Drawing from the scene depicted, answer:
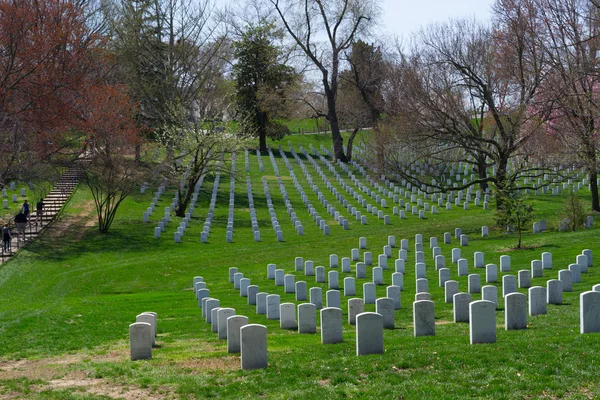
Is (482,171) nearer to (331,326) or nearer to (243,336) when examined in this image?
(331,326)

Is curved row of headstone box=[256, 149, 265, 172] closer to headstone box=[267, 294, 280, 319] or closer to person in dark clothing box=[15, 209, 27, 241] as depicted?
person in dark clothing box=[15, 209, 27, 241]

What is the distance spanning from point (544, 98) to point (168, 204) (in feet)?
71.5

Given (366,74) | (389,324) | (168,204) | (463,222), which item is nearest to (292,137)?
(366,74)

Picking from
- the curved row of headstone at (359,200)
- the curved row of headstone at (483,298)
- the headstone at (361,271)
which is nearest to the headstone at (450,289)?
Answer: the curved row of headstone at (483,298)

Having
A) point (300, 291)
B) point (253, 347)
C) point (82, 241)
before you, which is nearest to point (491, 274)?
point (300, 291)

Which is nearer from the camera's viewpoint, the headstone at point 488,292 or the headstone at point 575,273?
the headstone at point 488,292

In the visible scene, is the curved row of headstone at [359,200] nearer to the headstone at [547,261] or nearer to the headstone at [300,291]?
the headstone at [547,261]

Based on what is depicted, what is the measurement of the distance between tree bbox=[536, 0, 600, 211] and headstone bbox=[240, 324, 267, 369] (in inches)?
896

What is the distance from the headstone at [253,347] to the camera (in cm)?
1140

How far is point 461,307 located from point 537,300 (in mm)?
1504

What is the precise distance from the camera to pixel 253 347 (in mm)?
11422

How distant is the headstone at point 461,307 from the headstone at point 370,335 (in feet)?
13.2

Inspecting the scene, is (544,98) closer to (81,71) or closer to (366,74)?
(81,71)

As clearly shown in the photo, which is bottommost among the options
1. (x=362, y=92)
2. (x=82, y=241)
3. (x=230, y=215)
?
(x=82, y=241)
